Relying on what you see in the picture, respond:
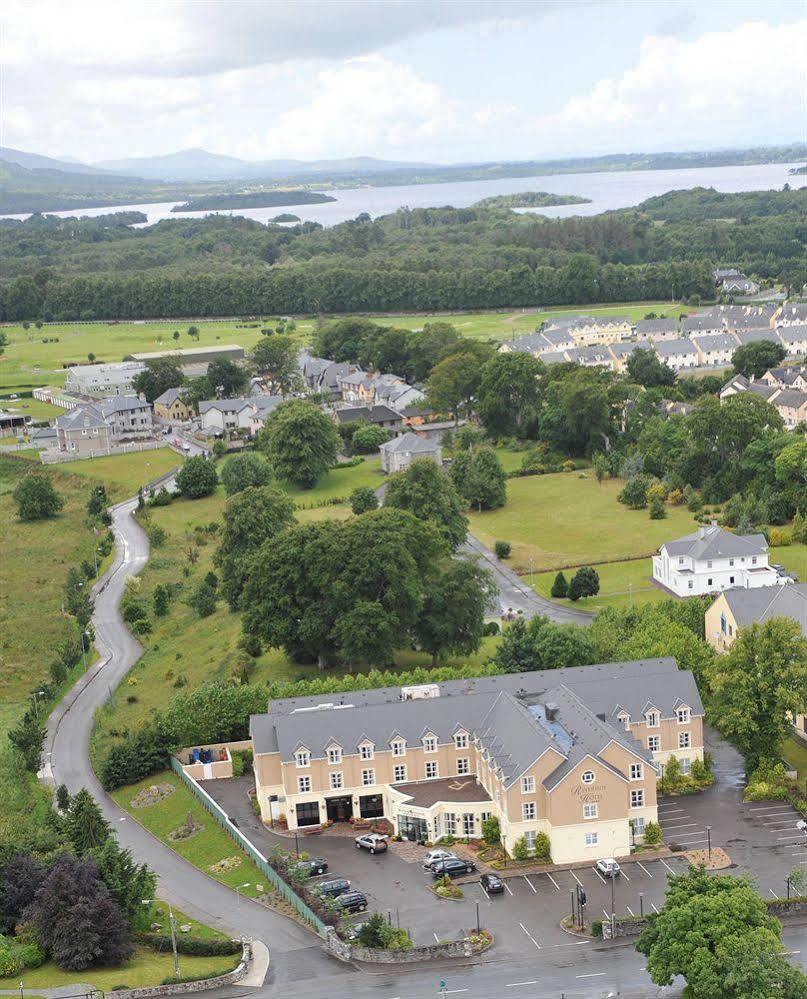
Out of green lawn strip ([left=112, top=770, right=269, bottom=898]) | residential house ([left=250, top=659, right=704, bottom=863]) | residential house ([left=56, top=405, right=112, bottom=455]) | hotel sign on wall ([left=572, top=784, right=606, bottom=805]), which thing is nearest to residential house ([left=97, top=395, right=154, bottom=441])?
residential house ([left=56, top=405, right=112, bottom=455])

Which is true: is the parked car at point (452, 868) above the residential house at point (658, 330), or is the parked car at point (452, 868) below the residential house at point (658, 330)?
below

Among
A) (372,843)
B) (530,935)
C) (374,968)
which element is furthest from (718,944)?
(372,843)

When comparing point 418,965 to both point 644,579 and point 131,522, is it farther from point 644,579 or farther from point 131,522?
point 131,522

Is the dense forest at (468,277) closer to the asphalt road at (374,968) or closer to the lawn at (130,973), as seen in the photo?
the asphalt road at (374,968)

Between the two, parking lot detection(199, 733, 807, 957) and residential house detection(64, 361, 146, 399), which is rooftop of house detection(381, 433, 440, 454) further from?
parking lot detection(199, 733, 807, 957)

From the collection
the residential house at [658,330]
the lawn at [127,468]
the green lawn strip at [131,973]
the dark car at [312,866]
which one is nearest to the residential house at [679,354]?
the residential house at [658,330]

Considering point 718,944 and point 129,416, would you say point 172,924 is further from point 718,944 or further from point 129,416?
point 129,416
